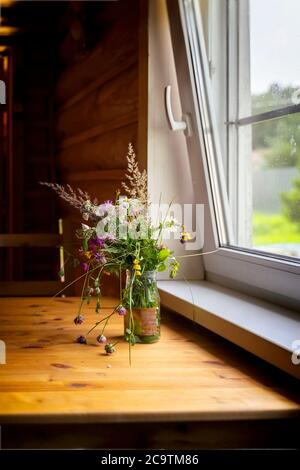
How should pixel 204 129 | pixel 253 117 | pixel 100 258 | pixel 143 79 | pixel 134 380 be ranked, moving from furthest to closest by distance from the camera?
pixel 143 79 → pixel 204 129 → pixel 253 117 → pixel 100 258 → pixel 134 380

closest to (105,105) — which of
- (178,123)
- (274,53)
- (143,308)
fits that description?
(178,123)

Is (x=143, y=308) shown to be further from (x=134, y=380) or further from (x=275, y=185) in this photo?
(x=275, y=185)

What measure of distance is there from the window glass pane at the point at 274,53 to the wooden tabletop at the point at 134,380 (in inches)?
28.0

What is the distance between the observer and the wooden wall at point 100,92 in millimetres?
2943

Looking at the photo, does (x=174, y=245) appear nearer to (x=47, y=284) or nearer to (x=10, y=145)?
(x=47, y=284)

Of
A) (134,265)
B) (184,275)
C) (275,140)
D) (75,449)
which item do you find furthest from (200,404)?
(184,275)

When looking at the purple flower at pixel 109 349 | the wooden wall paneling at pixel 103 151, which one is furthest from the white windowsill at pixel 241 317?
the wooden wall paneling at pixel 103 151

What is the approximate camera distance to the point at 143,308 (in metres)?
1.84

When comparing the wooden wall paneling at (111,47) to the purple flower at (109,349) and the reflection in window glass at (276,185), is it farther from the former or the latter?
the purple flower at (109,349)

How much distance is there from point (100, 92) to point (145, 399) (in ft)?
8.22

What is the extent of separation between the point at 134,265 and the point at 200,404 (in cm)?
58

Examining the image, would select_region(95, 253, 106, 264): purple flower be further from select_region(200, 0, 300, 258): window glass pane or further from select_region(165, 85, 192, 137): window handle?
select_region(165, 85, 192, 137): window handle

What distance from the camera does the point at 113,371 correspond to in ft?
5.06

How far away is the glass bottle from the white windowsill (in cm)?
14
